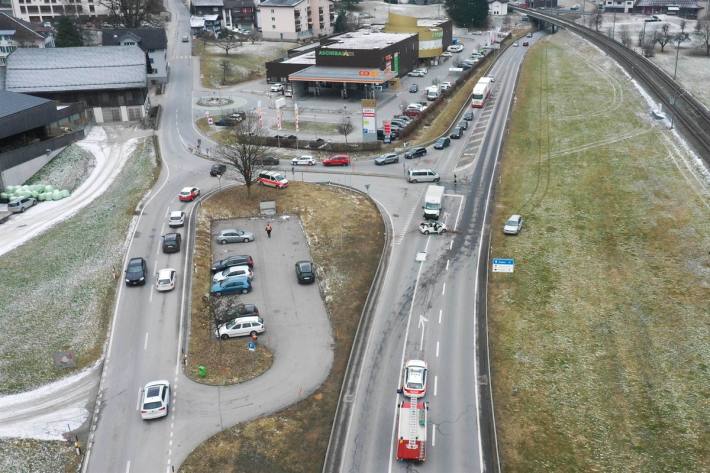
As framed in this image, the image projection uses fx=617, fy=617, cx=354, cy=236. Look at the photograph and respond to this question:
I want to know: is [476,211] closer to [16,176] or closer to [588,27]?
[16,176]

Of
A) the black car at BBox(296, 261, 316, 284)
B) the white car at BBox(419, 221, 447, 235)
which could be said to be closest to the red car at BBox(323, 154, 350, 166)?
the white car at BBox(419, 221, 447, 235)

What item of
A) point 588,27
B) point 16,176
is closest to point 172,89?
point 16,176

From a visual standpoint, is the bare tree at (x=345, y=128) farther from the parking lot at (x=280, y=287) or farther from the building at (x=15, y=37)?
the building at (x=15, y=37)

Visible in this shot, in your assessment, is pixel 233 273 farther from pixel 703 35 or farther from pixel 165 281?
pixel 703 35

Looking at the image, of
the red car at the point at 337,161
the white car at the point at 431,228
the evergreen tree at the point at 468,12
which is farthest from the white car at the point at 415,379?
the evergreen tree at the point at 468,12

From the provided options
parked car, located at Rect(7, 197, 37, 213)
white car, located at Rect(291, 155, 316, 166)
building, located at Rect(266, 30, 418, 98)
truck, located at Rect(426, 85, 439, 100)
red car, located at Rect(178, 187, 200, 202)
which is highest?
building, located at Rect(266, 30, 418, 98)

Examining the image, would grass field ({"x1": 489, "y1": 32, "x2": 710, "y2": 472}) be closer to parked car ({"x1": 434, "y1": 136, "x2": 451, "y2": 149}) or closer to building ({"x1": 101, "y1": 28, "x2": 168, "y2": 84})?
parked car ({"x1": 434, "y1": 136, "x2": 451, "y2": 149})
